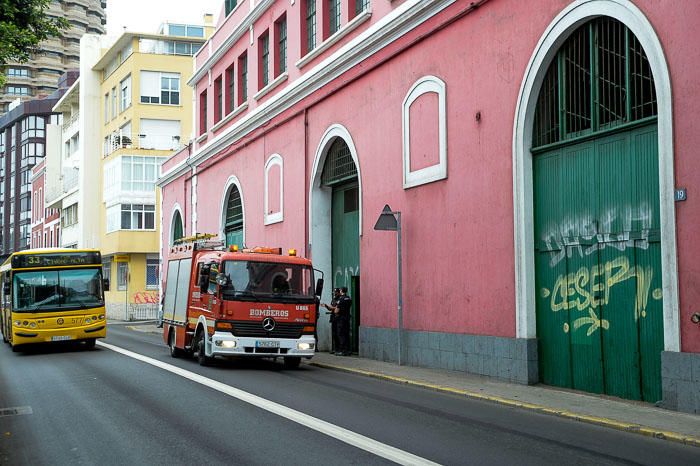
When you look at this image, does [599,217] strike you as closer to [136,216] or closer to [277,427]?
[277,427]

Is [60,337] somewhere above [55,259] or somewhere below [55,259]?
below

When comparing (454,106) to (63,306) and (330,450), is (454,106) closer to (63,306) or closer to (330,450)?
(330,450)

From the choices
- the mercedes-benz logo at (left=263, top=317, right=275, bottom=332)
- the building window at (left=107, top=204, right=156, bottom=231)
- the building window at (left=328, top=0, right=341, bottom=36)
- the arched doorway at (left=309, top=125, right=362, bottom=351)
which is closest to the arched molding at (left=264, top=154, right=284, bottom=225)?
the arched doorway at (left=309, top=125, right=362, bottom=351)

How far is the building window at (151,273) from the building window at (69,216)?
12302 mm

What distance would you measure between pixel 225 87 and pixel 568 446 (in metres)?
26.4

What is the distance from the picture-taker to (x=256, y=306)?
1596cm

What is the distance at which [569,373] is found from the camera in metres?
12.9

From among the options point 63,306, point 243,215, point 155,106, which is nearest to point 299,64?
point 243,215

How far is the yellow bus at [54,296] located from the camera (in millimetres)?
20875

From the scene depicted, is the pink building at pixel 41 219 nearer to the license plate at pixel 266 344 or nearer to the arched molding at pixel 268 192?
the arched molding at pixel 268 192

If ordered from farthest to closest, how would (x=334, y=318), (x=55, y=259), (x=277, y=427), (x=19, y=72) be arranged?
(x=19, y=72)
(x=55, y=259)
(x=334, y=318)
(x=277, y=427)

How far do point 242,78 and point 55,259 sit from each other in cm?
1169

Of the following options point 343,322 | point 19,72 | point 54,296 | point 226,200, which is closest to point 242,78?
point 226,200

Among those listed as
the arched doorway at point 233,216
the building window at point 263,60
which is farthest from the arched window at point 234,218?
the building window at point 263,60
